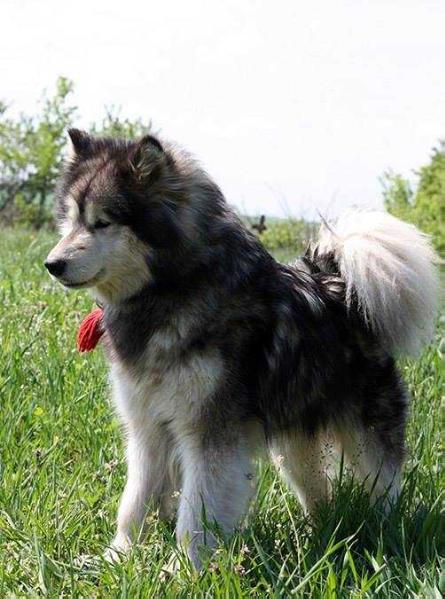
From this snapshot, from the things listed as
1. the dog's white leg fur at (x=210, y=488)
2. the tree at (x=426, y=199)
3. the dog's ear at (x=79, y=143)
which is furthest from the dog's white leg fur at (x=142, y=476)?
the tree at (x=426, y=199)

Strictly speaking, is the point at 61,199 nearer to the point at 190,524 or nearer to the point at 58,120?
the point at 190,524

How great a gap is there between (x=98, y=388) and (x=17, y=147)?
14042mm

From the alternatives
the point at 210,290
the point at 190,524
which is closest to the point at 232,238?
the point at 210,290

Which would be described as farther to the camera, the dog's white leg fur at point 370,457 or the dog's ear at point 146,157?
the dog's white leg fur at point 370,457

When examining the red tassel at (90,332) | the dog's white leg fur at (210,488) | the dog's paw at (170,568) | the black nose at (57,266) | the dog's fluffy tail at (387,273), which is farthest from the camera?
the red tassel at (90,332)

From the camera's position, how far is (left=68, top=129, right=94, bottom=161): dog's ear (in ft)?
14.1

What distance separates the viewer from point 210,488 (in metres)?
3.94

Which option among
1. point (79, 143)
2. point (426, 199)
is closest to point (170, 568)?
point (79, 143)

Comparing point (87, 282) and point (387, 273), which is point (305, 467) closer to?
point (387, 273)

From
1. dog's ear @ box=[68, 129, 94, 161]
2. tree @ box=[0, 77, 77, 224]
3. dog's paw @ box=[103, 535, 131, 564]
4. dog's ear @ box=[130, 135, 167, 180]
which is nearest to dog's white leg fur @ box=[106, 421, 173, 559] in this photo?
dog's paw @ box=[103, 535, 131, 564]

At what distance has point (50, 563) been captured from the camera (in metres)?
3.62

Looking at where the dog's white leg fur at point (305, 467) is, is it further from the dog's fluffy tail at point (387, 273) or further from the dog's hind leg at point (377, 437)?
the dog's fluffy tail at point (387, 273)

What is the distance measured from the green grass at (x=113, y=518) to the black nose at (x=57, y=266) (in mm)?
915

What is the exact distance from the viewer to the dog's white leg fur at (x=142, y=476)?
421 centimetres
